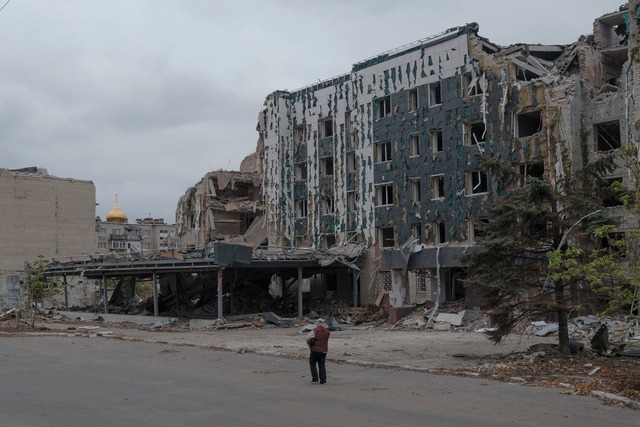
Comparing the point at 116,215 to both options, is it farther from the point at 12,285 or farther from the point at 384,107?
the point at 384,107

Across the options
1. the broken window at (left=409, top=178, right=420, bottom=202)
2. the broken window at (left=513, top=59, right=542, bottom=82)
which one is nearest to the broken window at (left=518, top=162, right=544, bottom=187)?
the broken window at (left=513, top=59, right=542, bottom=82)

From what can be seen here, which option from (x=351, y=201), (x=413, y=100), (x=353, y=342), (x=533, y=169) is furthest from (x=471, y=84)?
(x=353, y=342)

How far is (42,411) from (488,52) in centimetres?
3476

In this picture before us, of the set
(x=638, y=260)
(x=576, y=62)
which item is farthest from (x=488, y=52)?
(x=638, y=260)

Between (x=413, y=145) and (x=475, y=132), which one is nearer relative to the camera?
(x=475, y=132)

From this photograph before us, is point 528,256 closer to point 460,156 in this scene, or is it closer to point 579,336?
point 579,336

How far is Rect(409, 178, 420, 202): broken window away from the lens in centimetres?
4306

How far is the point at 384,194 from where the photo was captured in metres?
45.2

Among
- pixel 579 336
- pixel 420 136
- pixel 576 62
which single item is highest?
pixel 576 62

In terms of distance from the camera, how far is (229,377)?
652 inches

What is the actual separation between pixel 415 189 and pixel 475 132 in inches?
200

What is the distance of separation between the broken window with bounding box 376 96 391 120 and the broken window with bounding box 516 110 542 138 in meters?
9.32

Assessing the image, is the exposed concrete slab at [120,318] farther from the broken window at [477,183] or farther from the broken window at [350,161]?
the broken window at [477,183]

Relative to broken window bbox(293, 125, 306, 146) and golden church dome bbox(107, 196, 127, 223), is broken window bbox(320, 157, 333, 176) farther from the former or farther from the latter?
golden church dome bbox(107, 196, 127, 223)
